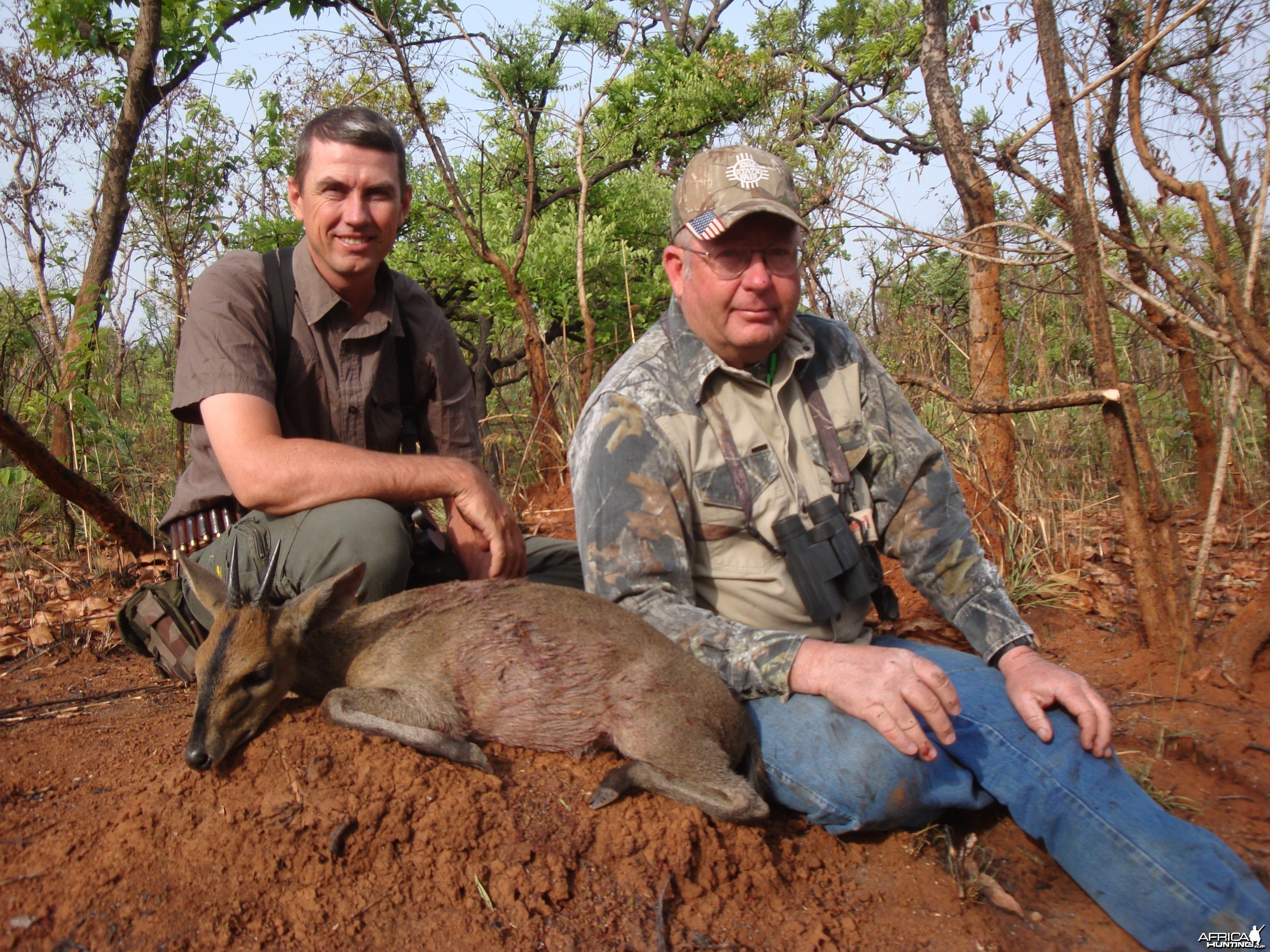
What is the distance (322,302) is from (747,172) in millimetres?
2036

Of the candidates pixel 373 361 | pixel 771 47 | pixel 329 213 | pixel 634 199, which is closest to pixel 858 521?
pixel 373 361

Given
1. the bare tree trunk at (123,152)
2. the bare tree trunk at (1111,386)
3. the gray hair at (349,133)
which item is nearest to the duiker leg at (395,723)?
the gray hair at (349,133)

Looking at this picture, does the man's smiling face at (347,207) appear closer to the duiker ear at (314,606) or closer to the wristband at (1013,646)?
the duiker ear at (314,606)

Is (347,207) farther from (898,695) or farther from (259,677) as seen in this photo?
(898,695)

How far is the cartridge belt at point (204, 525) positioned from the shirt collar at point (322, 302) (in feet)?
3.18

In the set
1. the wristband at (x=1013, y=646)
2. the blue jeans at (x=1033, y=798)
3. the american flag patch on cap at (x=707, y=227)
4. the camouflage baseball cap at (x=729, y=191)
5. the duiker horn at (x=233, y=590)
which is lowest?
the blue jeans at (x=1033, y=798)

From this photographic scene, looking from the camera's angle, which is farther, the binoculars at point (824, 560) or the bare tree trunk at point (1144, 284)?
the bare tree trunk at point (1144, 284)

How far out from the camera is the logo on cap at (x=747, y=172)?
3848 mm

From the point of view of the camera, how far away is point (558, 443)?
8508 mm

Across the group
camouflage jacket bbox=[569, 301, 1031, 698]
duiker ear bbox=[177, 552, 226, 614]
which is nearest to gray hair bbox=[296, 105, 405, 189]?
camouflage jacket bbox=[569, 301, 1031, 698]

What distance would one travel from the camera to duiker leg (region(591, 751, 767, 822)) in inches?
132

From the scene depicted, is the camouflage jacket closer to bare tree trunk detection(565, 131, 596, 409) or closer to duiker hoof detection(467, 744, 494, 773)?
duiker hoof detection(467, 744, 494, 773)

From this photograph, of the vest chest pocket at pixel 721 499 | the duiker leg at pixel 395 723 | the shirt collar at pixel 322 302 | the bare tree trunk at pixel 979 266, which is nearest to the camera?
the duiker leg at pixel 395 723

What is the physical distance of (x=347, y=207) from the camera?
167 inches
